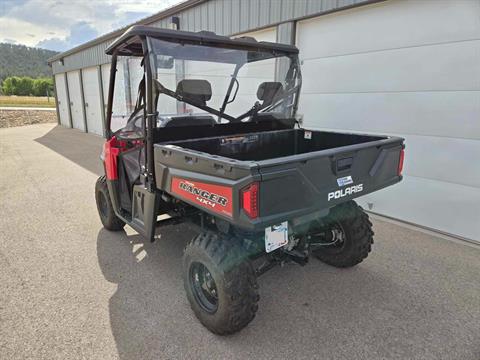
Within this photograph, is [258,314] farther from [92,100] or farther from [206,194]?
[92,100]

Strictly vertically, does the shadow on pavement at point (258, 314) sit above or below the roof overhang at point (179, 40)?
below

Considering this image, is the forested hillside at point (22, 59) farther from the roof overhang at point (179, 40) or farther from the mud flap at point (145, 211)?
the mud flap at point (145, 211)

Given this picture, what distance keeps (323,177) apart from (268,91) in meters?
1.46

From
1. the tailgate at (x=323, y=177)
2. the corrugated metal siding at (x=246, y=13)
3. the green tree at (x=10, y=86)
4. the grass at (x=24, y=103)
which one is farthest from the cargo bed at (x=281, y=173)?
the green tree at (x=10, y=86)

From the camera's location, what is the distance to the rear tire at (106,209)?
3649 mm

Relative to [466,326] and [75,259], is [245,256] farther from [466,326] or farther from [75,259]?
[75,259]

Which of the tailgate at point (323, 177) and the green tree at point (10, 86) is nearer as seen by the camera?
the tailgate at point (323, 177)

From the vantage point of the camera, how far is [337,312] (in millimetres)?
2438

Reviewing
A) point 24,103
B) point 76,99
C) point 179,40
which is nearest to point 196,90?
point 179,40

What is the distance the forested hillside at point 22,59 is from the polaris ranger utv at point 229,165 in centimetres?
12368

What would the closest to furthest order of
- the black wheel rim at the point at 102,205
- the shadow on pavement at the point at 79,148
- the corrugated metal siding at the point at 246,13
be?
the black wheel rim at the point at 102,205
the corrugated metal siding at the point at 246,13
the shadow on pavement at the point at 79,148

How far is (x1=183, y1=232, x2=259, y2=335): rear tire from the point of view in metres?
2.02

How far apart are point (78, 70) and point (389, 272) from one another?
49.4ft

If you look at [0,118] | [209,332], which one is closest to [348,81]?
[209,332]
